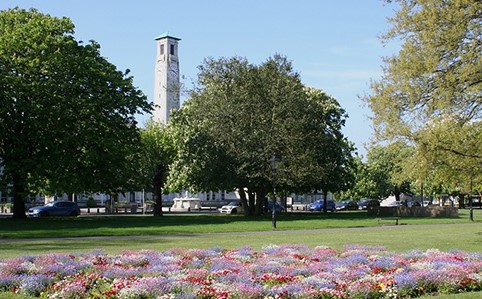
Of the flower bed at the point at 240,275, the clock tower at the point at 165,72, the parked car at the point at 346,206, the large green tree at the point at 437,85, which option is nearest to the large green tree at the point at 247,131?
the large green tree at the point at 437,85

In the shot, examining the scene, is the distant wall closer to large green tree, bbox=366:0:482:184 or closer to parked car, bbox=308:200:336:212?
parked car, bbox=308:200:336:212

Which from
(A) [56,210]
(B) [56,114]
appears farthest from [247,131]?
(A) [56,210]

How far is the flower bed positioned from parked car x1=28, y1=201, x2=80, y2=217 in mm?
41740

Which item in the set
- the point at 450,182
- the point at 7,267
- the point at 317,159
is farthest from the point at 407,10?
the point at 317,159

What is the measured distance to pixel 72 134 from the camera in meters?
42.7

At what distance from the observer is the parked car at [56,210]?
55812 mm

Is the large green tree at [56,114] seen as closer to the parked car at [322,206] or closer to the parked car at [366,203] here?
the parked car at [366,203]

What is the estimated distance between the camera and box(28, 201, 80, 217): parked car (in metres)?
55.8

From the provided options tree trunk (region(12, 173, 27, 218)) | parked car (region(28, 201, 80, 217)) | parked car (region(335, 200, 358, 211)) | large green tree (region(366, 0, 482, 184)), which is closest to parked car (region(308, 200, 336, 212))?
parked car (region(335, 200, 358, 211))

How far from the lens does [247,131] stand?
50438 millimetres

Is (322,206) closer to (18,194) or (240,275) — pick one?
(18,194)

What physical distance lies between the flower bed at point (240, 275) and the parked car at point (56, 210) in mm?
41740

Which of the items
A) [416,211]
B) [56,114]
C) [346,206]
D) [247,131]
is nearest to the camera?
[56,114]

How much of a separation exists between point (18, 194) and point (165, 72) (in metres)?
91.4
